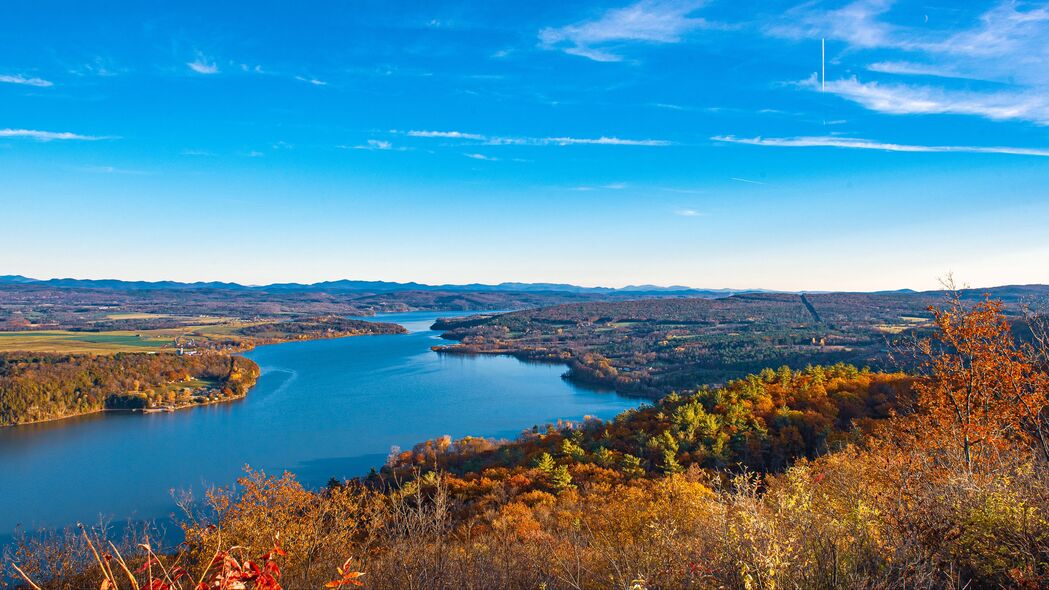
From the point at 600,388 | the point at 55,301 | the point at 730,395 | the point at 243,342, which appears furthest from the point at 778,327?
the point at 55,301

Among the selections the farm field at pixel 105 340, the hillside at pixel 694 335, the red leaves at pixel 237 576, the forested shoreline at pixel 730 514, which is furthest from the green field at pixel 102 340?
the red leaves at pixel 237 576

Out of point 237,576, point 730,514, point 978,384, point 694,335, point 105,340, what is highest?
point 237,576

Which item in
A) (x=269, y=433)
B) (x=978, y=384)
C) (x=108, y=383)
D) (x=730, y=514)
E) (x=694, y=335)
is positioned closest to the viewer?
(x=730, y=514)

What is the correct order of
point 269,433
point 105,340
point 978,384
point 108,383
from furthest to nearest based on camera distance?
point 105,340 → point 108,383 → point 269,433 → point 978,384

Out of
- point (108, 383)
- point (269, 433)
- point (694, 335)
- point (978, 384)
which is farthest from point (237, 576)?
point (694, 335)

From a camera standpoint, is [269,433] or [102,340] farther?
[102,340]

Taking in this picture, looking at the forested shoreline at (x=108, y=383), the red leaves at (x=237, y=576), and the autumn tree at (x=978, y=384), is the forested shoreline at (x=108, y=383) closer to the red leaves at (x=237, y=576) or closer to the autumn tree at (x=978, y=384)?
the autumn tree at (x=978, y=384)

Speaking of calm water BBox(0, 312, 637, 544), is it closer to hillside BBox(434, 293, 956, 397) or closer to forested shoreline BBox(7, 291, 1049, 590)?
hillside BBox(434, 293, 956, 397)

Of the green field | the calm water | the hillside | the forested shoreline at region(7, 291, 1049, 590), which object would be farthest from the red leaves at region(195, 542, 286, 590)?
the green field

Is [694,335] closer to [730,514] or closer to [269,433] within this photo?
[269,433]

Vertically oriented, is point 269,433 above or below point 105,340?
below
